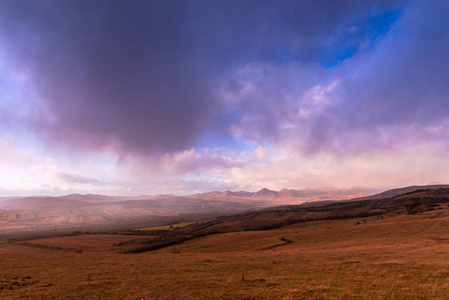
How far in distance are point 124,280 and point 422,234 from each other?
3891 cm

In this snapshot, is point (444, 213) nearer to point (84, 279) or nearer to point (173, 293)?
A: point (173, 293)

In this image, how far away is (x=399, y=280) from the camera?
43.6ft

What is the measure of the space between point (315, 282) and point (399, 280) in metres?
4.96

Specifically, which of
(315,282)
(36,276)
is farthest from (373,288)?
(36,276)

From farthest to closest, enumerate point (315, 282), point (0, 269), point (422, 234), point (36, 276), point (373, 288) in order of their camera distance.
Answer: point (422, 234) < point (0, 269) < point (36, 276) < point (315, 282) < point (373, 288)

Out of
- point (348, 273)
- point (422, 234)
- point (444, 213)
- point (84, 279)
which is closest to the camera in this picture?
point (348, 273)

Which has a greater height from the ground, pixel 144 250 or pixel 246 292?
pixel 246 292

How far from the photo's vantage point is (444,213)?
4347cm

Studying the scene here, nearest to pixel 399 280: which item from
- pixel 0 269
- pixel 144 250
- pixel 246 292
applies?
pixel 246 292

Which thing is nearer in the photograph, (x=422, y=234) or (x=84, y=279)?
(x=84, y=279)

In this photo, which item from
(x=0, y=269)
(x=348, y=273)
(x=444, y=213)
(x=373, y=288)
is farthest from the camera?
(x=444, y=213)

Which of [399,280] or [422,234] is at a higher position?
[399,280]

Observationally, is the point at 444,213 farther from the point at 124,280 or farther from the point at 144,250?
the point at 144,250

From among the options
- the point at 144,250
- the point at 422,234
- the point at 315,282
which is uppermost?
the point at 315,282
